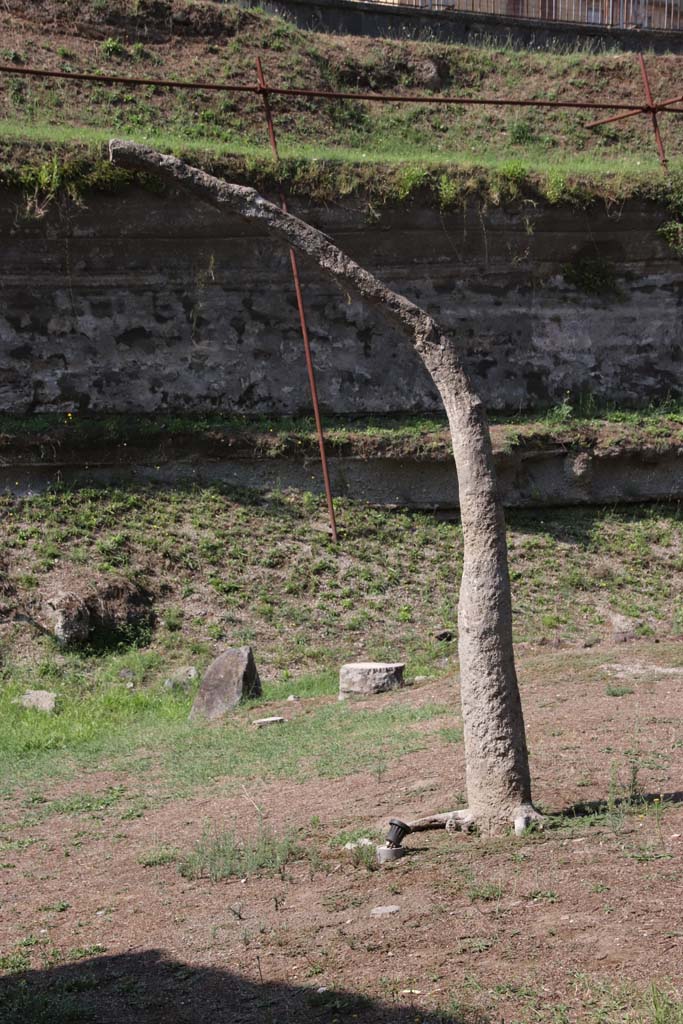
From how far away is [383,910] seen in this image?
489cm

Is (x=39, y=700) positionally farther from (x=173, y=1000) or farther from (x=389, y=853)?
(x=173, y=1000)

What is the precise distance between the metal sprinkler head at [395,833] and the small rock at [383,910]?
71 cm

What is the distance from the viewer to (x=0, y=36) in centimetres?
1908

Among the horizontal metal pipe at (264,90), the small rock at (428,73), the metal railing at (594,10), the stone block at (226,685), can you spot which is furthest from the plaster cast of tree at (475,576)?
the metal railing at (594,10)

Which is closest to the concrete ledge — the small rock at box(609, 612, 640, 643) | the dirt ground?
the small rock at box(609, 612, 640, 643)

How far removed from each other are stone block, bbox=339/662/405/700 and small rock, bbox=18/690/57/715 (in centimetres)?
272

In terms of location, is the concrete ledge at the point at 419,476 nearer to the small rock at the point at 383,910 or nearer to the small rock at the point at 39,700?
the small rock at the point at 39,700

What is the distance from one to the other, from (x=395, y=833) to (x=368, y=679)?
16.4 ft

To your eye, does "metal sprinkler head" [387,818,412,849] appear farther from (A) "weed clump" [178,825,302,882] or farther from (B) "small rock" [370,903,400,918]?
(B) "small rock" [370,903,400,918]

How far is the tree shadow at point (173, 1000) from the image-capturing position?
12.6 ft

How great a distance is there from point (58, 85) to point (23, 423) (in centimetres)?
719

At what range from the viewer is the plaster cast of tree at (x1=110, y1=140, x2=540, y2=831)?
5750mm

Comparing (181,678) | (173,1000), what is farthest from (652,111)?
(173,1000)

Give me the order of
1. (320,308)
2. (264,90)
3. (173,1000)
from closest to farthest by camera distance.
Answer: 1. (173,1000)
2. (264,90)
3. (320,308)
